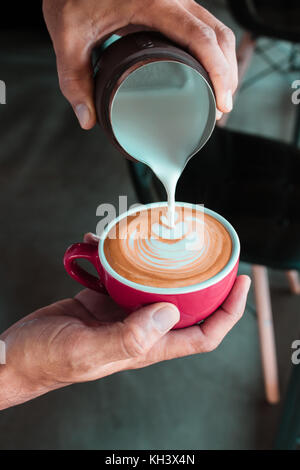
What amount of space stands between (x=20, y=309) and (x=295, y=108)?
2117 mm

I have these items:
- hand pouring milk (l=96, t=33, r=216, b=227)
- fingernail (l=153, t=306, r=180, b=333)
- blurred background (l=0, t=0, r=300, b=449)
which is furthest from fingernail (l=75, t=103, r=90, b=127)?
blurred background (l=0, t=0, r=300, b=449)

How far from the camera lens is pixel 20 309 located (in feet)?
5.84

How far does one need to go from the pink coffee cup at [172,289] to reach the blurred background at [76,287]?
575 mm

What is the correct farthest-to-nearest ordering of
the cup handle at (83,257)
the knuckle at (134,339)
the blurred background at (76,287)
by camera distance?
the blurred background at (76,287)
the cup handle at (83,257)
the knuckle at (134,339)

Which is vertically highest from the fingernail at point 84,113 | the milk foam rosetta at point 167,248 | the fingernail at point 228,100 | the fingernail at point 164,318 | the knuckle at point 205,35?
the knuckle at point 205,35

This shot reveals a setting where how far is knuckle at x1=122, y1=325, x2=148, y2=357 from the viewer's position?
685 millimetres

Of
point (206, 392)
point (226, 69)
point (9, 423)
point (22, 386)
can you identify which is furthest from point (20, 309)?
point (226, 69)

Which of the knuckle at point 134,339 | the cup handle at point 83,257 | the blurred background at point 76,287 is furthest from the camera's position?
the blurred background at point 76,287

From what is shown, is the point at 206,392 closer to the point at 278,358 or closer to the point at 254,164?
the point at 278,358

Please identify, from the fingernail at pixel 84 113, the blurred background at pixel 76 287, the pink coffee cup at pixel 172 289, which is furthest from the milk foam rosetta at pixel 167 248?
the blurred background at pixel 76 287

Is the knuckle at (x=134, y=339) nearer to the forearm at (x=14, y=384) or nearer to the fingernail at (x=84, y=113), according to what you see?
the forearm at (x=14, y=384)

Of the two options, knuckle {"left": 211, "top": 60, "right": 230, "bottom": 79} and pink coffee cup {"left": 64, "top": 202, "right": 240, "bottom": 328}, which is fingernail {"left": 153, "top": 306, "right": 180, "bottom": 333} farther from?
knuckle {"left": 211, "top": 60, "right": 230, "bottom": 79}

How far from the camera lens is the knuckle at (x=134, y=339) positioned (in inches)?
27.0

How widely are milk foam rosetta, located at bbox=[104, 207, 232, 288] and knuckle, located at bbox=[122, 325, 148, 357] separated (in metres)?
0.08
